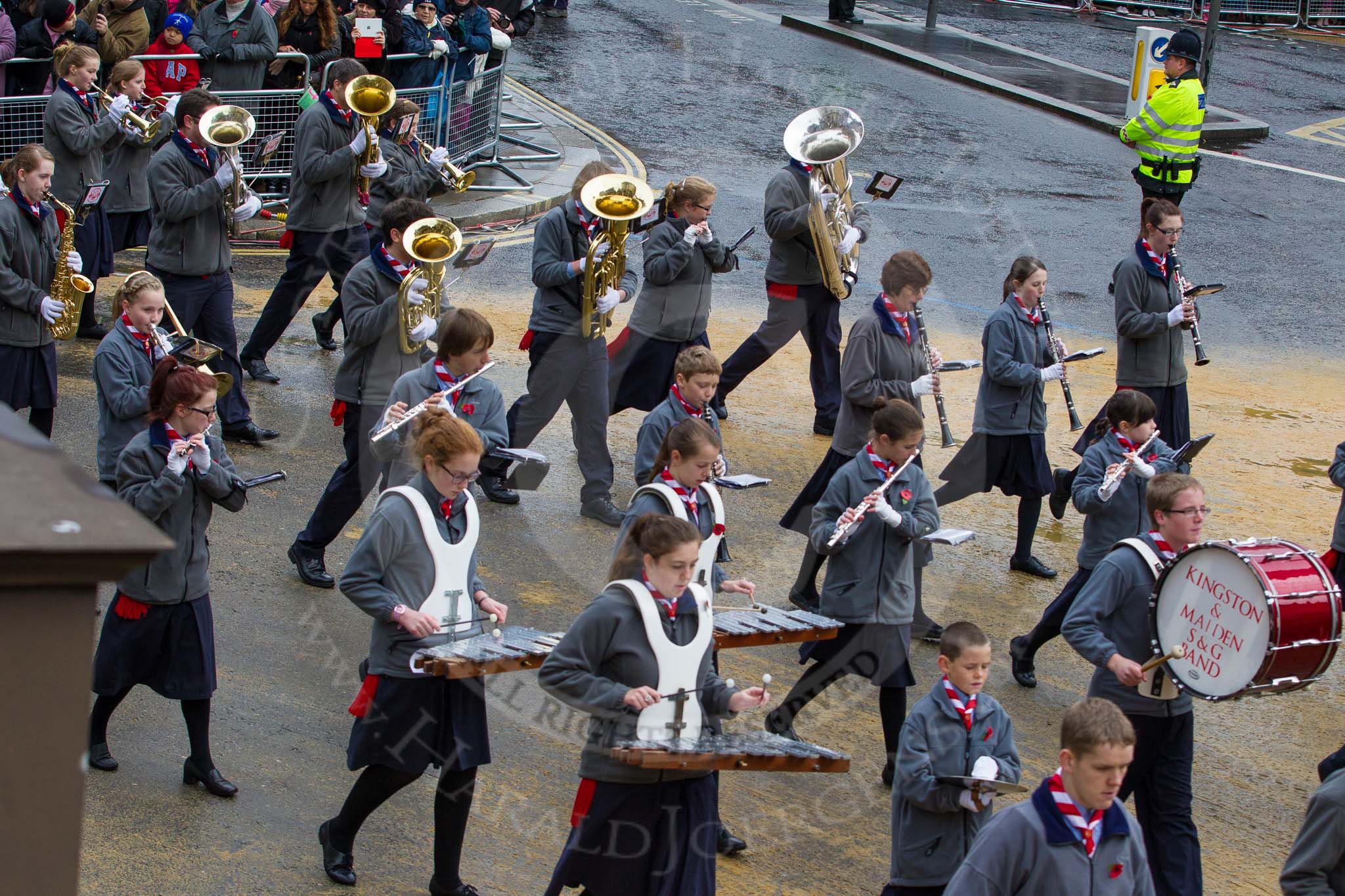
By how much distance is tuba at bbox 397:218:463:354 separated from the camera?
7.81 metres

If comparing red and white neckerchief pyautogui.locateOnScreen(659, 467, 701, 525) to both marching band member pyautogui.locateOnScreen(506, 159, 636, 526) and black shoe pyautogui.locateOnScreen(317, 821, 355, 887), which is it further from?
marching band member pyautogui.locateOnScreen(506, 159, 636, 526)

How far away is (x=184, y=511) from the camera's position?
5.98 meters

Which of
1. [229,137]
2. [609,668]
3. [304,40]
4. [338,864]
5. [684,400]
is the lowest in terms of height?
[338,864]

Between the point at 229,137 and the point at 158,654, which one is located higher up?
the point at 229,137

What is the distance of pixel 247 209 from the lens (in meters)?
9.05

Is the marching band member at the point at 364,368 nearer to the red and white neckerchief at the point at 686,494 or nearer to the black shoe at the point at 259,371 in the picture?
the red and white neckerchief at the point at 686,494

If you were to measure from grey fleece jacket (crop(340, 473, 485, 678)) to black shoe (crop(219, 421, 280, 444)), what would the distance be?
12.9ft

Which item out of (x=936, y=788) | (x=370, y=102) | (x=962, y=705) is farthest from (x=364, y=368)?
(x=936, y=788)

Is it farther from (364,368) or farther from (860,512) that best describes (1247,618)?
(364,368)

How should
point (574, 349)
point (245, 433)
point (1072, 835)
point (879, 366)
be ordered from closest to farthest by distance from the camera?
point (1072, 835) < point (879, 366) < point (574, 349) < point (245, 433)

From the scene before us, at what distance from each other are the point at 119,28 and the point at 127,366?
7480 mm

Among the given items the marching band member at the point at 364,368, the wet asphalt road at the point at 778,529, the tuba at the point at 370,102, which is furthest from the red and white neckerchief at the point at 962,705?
the tuba at the point at 370,102

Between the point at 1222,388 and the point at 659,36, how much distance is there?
13601 mm

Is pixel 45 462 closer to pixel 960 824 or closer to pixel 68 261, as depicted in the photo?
pixel 960 824
